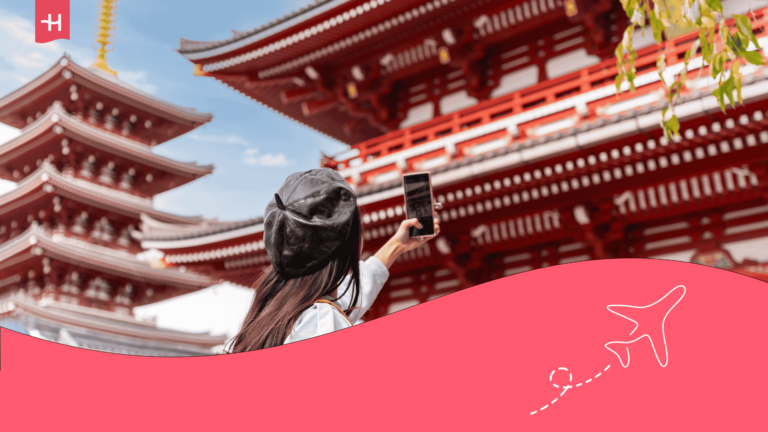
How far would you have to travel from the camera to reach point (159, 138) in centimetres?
1680

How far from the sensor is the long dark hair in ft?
3.21

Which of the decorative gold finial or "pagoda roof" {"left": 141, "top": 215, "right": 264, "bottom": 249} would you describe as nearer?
"pagoda roof" {"left": 141, "top": 215, "right": 264, "bottom": 249}

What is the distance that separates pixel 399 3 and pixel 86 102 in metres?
12.3

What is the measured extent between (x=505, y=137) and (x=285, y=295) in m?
5.05

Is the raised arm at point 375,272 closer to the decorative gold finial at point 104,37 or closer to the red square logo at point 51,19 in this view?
the red square logo at point 51,19

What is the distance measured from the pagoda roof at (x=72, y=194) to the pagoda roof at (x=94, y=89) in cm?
233

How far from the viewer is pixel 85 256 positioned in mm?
13398

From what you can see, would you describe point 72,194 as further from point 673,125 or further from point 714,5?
point 714,5

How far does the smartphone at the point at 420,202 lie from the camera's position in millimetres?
1385

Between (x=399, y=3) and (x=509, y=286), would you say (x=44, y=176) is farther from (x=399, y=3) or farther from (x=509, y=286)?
(x=509, y=286)

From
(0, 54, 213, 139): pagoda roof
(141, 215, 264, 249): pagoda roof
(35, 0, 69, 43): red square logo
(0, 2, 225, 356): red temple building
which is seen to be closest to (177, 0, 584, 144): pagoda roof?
(141, 215, 264, 249): pagoda roof

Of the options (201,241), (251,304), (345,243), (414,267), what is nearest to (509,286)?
(345,243)

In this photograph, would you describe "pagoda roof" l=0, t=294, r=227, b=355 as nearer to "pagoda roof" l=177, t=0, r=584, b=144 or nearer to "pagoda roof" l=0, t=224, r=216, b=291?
"pagoda roof" l=0, t=224, r=216, b=291

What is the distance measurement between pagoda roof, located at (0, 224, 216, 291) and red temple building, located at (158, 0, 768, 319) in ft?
19.9
